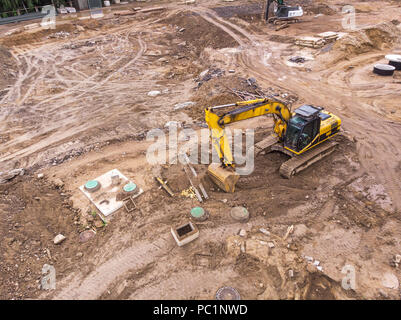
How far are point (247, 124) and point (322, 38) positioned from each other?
47.8ft

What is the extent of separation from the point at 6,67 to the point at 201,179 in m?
21.8

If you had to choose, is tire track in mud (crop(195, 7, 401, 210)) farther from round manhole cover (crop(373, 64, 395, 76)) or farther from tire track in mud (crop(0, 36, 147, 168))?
tire track in mud (crop(0, 36, 147, 168))

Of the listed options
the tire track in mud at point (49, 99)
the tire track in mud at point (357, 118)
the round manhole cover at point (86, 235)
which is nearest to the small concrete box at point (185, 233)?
the round manhole cover at point (86, 235)

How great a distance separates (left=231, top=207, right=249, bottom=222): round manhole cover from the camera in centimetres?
953

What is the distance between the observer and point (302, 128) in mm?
10430

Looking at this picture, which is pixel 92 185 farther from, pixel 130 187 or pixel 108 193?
pixel 130 187

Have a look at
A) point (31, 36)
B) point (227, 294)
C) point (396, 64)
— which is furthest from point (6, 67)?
point (396, 64)

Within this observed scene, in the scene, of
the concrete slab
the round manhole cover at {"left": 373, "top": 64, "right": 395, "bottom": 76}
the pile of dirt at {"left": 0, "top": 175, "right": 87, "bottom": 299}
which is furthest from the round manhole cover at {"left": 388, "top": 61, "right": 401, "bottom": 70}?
the pile of dirt at {"left": 0, "top": 175, "right": 87, "bottom": 299}

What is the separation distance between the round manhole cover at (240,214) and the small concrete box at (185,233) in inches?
59.4

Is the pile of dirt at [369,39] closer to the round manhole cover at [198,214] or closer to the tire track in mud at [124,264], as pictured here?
the tire track in mud at [124,264]

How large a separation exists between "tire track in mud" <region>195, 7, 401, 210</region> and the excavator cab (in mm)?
3138

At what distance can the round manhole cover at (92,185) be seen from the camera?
1092 cm

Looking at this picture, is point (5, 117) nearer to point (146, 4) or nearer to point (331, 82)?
point (331, 82)

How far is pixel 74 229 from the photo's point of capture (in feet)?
31.8
